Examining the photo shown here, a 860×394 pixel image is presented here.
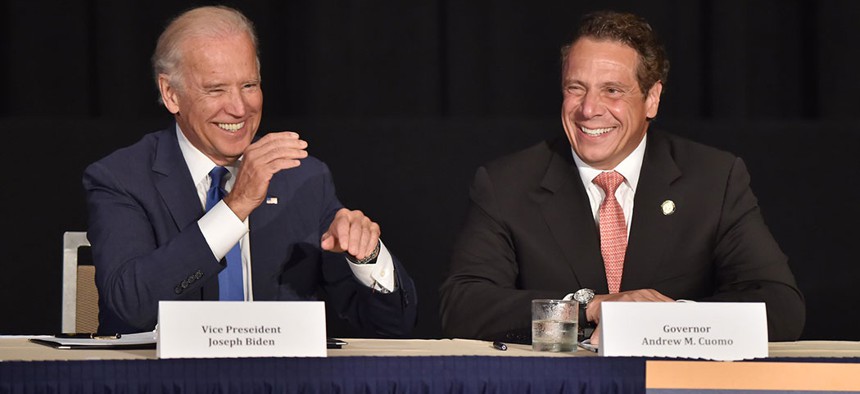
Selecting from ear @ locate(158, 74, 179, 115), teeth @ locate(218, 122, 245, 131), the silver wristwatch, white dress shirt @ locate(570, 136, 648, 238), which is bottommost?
the silver wristwatch

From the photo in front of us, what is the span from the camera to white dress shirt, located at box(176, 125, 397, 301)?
251cm

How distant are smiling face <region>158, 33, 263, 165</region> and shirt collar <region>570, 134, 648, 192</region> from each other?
2.38 ft

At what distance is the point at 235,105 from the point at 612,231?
2.80 ft

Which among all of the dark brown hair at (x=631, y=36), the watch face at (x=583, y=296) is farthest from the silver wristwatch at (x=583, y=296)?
the dark brown hair at (x=631, y=36)

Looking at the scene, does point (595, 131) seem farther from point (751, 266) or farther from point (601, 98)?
point (751, 266)

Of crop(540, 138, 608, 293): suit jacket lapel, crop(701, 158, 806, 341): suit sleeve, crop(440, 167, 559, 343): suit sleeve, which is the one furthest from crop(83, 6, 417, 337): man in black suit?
crop(701, 158, 806, 341): suit sleeve

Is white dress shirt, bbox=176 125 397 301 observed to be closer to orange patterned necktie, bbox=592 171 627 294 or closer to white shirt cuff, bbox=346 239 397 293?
white shirt cuff, bbox=346 239 397 293

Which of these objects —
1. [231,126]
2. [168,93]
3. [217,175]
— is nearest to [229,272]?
[217,175]

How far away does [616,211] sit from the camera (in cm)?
283

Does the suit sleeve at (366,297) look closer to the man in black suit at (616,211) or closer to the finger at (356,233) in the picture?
the man in black suit at (616,211)

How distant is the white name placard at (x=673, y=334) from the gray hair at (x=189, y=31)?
1152 mm

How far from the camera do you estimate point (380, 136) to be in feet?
13.0

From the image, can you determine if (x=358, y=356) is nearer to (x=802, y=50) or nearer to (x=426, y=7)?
(x=426, y=7)

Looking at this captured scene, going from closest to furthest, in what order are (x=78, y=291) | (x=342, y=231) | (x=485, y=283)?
(x=342, y=231)
(x=485, y=283)
(x=78, y=291)
